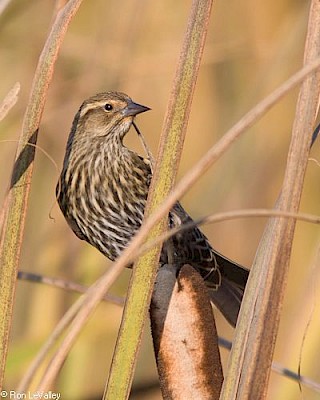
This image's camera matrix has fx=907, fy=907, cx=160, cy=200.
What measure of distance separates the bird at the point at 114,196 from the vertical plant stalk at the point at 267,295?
1232 mm

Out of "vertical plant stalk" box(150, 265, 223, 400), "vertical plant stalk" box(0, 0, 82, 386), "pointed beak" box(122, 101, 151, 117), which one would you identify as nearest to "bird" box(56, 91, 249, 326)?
"pointed beak" box(122, 101, 151, 117)

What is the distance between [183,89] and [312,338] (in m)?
0.85

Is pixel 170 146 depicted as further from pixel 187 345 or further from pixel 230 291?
pixel 230 291

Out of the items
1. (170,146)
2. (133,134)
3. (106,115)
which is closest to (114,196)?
(106,115)

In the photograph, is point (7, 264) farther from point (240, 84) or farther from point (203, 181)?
point (240, 84)

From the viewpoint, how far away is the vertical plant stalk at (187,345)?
1.35 m

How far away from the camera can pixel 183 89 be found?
1.25m

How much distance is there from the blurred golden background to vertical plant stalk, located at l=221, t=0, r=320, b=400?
30.8 inches

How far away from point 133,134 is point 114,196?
870mm

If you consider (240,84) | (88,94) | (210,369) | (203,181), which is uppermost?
(240,84)

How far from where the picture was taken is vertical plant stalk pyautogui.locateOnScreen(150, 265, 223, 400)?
1.35 metres

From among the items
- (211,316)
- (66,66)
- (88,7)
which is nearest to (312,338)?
(211,316)

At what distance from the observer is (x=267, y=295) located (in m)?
1.18

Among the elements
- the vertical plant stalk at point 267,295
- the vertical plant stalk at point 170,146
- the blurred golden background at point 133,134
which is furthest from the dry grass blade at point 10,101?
the blurred golden background at point 133,134
